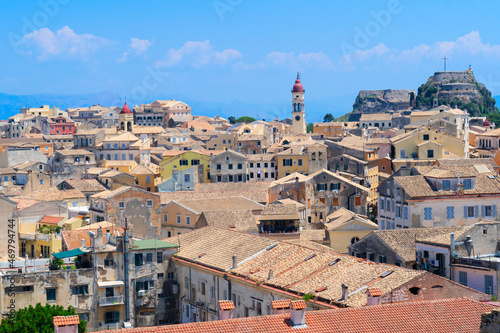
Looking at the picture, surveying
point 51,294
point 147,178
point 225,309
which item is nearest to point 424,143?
point 147,178

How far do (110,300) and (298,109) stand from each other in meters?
101

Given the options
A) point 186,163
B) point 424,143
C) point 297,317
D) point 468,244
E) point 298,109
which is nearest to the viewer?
point 297,317

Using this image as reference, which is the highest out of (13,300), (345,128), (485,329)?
(345,128)

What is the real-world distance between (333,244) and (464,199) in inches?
342

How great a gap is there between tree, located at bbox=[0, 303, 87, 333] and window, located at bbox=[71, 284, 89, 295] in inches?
156

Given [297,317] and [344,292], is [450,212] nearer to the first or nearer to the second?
[344,292]

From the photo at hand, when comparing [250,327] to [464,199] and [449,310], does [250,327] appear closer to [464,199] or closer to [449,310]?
[449,310]

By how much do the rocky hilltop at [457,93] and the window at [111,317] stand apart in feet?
412

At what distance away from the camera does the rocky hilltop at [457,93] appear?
164 meters

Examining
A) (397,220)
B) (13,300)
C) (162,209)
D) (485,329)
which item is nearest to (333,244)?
(397,220)

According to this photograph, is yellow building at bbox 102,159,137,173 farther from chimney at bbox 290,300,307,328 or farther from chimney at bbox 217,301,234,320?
chimney at bbox 290,300,307,328

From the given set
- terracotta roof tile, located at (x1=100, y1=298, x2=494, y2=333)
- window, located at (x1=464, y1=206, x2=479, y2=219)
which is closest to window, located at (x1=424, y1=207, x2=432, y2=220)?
window, located at (x1=464, y1=206, x2=479, y2=219)

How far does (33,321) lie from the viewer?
37.0 metres

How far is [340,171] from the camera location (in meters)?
89.3
